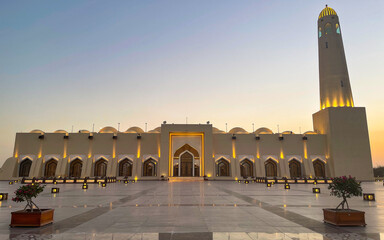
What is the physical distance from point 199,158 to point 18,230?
31.0m

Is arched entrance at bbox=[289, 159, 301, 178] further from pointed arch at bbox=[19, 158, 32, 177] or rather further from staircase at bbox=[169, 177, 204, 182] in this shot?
→ pointed arch at bbox=[19, 158, 32, 177]

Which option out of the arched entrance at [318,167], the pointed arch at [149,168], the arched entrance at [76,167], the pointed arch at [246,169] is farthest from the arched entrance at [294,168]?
the arched entrance at [76,167]

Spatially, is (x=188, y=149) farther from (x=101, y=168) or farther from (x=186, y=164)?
(x=101, y=168)

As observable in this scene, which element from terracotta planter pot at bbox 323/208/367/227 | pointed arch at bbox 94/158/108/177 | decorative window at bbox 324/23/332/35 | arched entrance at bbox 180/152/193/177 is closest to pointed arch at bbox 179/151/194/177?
arched entrance at bbox 180/152/193/177

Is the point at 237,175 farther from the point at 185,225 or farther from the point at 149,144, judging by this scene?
the point at 185,225

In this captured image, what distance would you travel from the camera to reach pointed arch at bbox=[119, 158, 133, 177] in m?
35.5

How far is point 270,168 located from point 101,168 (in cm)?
2266

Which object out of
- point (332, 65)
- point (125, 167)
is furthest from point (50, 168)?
point (332, 65)

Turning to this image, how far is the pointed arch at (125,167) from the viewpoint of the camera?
3548 centimetres

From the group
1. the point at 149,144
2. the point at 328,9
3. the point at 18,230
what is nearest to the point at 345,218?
the point at 18,230

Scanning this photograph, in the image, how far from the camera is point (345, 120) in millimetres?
34375

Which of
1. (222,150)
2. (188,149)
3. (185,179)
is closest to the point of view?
(185,179)

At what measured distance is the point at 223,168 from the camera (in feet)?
118

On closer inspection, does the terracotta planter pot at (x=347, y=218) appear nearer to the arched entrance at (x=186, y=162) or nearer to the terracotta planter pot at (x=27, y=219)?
the terracotta planter pot at (x=27, y=219)
